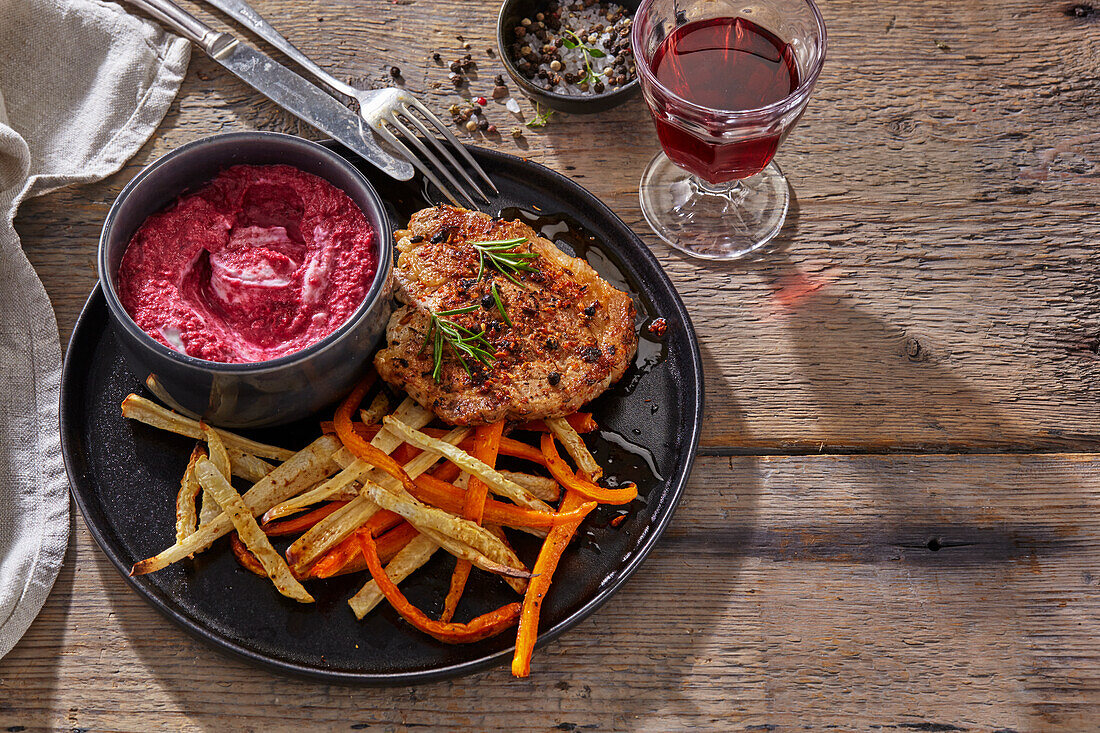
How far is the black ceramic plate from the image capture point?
3.41 metres

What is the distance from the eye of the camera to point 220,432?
356 centimetres

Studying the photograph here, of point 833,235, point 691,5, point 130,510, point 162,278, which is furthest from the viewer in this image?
point 833,235

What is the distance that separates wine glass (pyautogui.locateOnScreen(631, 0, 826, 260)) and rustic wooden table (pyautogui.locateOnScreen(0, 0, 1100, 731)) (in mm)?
637

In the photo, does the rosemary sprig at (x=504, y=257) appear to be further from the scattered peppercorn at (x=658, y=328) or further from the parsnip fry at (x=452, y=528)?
the parsnip fry at (x=452, y=528)

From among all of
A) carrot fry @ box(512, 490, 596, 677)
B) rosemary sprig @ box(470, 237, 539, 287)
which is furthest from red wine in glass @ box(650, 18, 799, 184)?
carrot fry @ box(512, 490, 596, 677)

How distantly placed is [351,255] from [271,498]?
98cm

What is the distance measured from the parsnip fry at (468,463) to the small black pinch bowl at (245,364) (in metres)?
0.33

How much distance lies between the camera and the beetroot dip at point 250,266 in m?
3.33

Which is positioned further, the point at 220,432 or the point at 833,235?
the point at 833,235

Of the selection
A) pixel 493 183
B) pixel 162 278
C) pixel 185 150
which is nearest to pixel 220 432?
pixel 162 278

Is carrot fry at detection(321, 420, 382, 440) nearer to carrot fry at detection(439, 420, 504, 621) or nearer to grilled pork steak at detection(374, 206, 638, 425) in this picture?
grilled pork steak at detection(374, 206, 638, 425)

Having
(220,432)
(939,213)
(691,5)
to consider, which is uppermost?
(691,5)

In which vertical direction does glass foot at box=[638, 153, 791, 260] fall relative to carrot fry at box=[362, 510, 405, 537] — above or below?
above

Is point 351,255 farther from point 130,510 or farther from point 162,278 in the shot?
point 130,510
